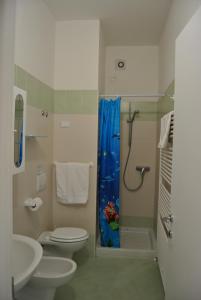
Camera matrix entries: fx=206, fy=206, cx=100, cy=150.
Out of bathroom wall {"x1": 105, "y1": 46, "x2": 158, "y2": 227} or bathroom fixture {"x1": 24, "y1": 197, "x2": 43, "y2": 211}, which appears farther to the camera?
bathroom wall {"x1": 105, "y1": 46, "x2": 158, "y2": 227}

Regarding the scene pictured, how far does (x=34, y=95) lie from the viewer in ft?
6.51

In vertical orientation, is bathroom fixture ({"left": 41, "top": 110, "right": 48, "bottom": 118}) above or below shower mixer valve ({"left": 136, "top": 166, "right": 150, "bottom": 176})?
above

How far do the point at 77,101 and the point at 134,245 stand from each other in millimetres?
2042

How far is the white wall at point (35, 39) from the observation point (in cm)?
173

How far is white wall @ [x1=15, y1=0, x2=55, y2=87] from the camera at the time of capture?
1.73 m

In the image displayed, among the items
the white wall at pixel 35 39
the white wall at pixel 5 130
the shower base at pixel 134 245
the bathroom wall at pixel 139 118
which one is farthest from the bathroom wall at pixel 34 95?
the bathroom wall at pixel 139 118

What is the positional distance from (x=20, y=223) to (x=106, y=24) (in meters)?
2.49

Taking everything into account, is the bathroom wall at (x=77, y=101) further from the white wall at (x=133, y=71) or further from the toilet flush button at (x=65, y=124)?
the white wall at (x=133, y=71)

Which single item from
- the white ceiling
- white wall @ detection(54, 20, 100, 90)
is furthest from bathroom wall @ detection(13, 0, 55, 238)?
the white ceiling

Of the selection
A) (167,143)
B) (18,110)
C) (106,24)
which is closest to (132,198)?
(167,143)

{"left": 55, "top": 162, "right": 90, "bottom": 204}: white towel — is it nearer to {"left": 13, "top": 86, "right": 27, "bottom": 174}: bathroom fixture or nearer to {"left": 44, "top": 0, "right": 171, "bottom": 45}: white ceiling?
{"left": 13, "top": 86, "right": 27, "bottom": 174}: bathroom fixture

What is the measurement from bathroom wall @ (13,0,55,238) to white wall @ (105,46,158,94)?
1.10 m

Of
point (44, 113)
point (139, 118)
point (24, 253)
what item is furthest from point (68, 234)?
point (139, 118)

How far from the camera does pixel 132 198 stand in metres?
3.22
